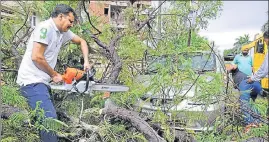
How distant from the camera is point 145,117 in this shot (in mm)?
3928

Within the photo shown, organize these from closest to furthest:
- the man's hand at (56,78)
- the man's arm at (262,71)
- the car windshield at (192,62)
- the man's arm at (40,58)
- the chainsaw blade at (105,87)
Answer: the man's arm at (40,58)
the man's hand at (56,78)
the chainsaw blade at (105,87)
the car windshield at (192,62)
the man's arm at (262,71)

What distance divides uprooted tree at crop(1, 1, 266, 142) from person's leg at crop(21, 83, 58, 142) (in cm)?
7

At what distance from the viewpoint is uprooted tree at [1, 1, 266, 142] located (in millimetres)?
3453

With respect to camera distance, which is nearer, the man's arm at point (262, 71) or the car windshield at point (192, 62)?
the car windshield at point (192, 62)

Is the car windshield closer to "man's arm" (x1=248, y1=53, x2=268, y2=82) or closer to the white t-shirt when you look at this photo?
"man's arm" (x1=248, y1=53, x2=268, y2=82)

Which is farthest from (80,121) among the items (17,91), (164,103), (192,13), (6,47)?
(192,13)

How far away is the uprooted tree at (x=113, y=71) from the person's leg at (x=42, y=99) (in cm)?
7

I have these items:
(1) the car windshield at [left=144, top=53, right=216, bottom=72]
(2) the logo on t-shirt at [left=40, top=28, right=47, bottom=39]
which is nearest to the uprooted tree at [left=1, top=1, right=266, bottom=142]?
(1) the car windshield at [left=144, top=53, right=216, bottom=72]

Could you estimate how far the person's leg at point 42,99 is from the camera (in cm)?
327

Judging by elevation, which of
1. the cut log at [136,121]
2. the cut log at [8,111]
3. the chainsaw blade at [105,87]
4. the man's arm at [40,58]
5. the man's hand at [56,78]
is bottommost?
the cut log at [136,121]

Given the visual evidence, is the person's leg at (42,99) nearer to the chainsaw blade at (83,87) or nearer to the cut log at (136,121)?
the chainsaw blade at (83,87)

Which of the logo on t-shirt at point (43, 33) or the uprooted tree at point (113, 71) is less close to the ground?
the logo on t-shirt at point (43, 33)

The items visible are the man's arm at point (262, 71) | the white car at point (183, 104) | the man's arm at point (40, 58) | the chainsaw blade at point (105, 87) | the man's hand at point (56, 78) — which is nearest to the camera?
the man's arm at point (40, 58)

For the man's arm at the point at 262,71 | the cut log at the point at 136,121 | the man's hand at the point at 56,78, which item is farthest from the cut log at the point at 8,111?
the man's arm at the point at 262,71
